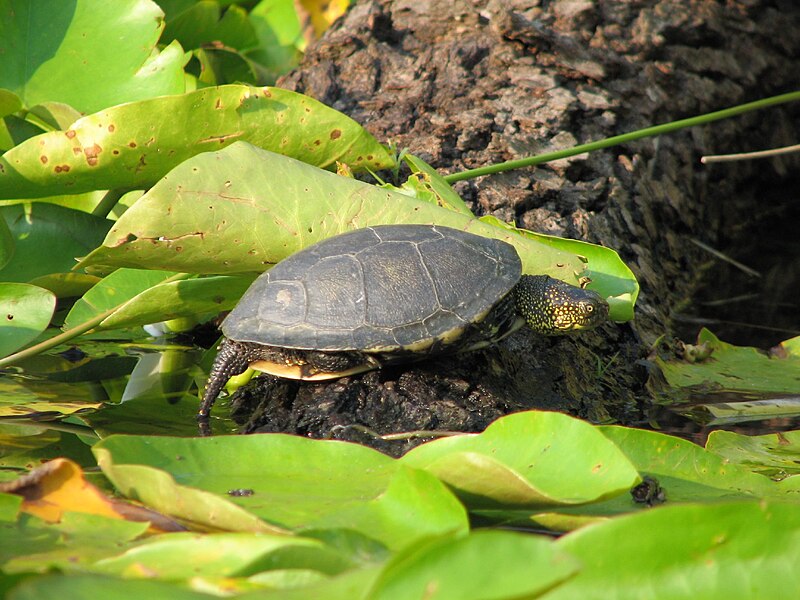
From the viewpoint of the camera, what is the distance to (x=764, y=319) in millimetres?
4480

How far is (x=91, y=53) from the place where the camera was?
3.48 m

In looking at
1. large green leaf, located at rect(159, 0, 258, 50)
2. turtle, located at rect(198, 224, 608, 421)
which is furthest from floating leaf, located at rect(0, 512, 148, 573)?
large green leaf, located at rect(159, 0, 258, 50)

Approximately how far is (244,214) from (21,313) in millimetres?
746

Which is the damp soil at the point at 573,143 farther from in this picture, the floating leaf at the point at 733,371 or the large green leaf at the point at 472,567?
the large green leaf at the point at 472,567

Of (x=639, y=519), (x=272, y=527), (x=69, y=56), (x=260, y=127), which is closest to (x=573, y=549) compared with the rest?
(x=639, y=519)

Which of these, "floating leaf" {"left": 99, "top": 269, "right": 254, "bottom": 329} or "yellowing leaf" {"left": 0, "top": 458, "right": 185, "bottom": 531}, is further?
"floating leaf" {"left": 99, "top": 269, "right": 254, "bottom": 329}

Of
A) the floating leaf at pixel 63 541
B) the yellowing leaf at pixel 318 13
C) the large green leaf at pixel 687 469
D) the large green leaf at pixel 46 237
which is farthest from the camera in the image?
the yellowing leaf at pixel 318 13

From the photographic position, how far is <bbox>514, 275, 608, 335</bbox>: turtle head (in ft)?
9.64

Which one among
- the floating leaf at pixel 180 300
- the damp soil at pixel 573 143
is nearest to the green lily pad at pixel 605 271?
the damp soil at pixel 573 143

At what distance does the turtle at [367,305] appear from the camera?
2621mm

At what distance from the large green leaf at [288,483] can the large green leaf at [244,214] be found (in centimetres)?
78

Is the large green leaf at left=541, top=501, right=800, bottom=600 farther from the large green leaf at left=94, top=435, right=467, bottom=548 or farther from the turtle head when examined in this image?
the turtle head

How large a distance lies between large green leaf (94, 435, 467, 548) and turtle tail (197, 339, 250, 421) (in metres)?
0.74

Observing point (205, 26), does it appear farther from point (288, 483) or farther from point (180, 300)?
point (288, 483)
